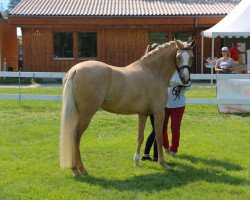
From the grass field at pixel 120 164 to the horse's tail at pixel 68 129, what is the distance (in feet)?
0.92

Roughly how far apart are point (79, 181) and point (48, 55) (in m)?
20.2

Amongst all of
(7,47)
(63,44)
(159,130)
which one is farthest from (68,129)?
(7,47)

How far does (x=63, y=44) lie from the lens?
85.5 feet

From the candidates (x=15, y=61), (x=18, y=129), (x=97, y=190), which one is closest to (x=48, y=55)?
(x=15, y=61)

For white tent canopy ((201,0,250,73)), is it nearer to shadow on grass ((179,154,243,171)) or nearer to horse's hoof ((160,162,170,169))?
shadow on grass ((179,154,243,171))

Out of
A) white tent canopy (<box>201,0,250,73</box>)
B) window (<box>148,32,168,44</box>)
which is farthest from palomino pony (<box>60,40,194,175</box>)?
window (<box>148,32,168,44</box>)

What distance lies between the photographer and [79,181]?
638cm

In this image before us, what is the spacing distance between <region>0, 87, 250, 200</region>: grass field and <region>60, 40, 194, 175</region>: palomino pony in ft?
1.30

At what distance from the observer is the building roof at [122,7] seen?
2538 centimetres

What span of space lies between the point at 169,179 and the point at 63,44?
20.3 m

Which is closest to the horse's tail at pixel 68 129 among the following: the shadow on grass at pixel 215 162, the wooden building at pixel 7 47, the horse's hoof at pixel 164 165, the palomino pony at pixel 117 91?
the palomino pony at pixel 117 91

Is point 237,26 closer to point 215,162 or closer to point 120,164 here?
point 215,162

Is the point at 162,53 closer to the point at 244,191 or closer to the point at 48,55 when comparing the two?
the point at 244,191

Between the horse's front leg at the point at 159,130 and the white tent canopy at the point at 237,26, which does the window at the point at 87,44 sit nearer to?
the white tent canopy at the point at 237,26
